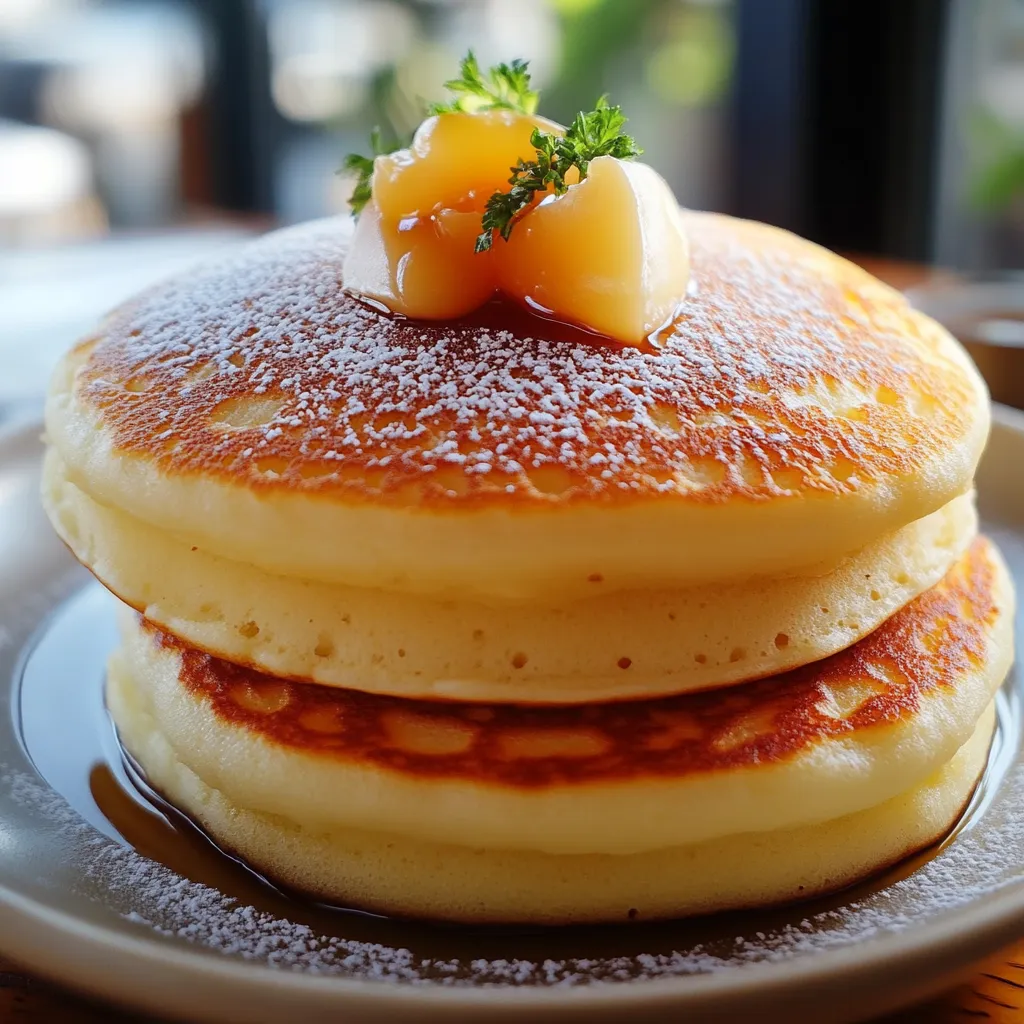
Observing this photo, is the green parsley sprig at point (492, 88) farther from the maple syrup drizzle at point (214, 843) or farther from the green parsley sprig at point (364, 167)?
the maple syrup drizzle at point (214, 843)

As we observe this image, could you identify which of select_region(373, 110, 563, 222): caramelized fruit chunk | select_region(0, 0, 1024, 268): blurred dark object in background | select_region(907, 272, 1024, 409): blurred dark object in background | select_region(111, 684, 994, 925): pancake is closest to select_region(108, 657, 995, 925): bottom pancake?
select_region(111, 684, 994, 925): pancake

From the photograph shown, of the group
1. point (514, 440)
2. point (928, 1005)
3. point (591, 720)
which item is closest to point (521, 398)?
point (514, 440)

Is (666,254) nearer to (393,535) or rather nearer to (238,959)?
(393,535)

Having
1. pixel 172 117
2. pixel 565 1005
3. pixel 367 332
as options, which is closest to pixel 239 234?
pixel 172 117

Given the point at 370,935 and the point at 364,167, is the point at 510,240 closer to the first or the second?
the point at 364,167

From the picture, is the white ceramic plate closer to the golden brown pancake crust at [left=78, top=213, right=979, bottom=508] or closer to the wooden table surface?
the wooden table surface

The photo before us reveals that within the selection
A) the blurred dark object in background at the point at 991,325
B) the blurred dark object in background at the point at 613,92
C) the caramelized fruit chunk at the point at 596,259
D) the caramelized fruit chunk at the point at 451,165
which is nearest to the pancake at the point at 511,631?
the caramelized fruit chunk at the point at 596,259
